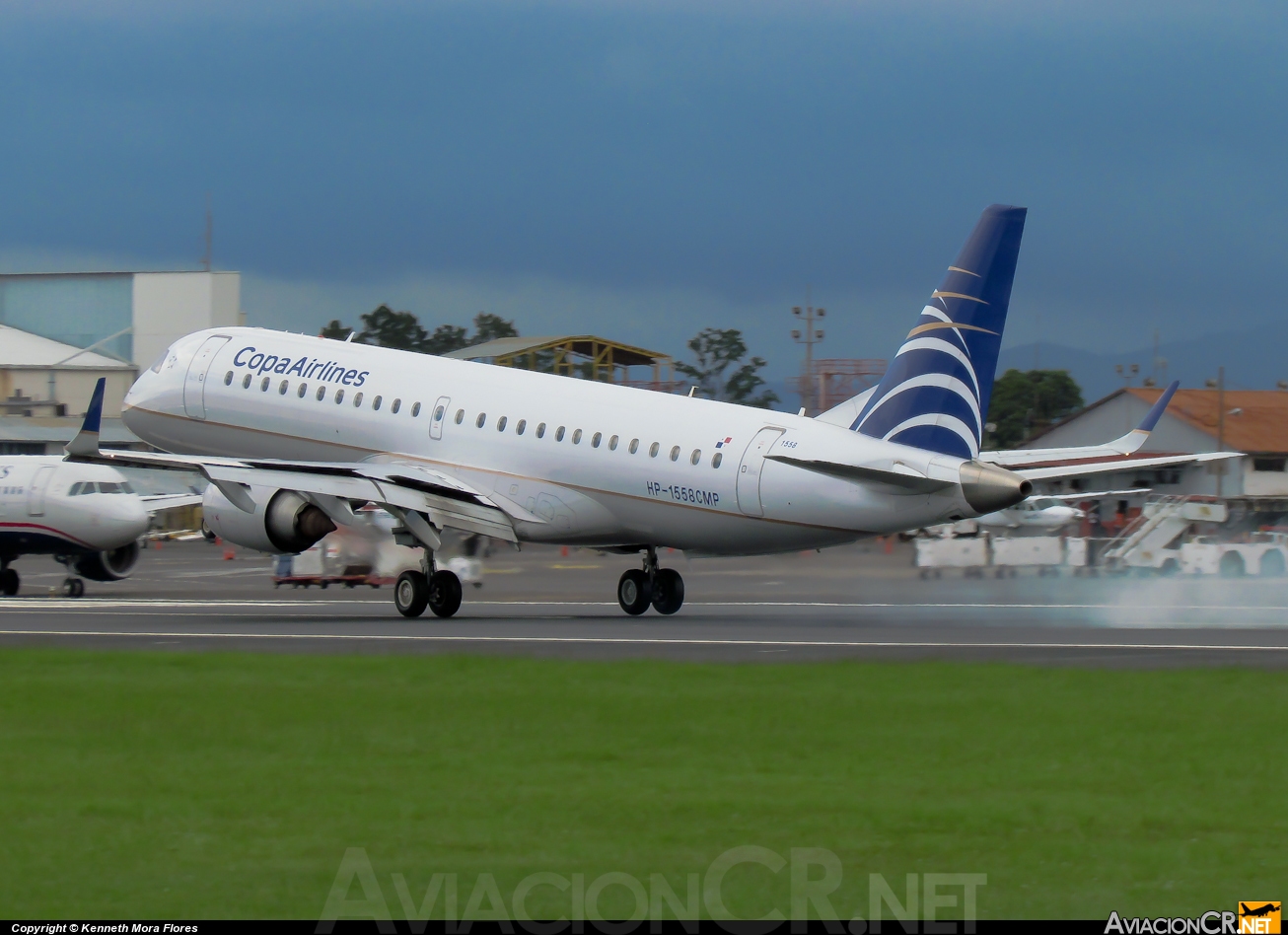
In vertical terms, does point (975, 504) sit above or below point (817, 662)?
above

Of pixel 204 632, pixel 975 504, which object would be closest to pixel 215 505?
pixel 204 632

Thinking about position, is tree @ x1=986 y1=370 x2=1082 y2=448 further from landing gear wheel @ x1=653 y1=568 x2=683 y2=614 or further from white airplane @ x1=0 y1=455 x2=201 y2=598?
landing gear wheel @ x1=653 y1=568 x2=683 y2=614

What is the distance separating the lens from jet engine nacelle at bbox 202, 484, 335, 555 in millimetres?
29344

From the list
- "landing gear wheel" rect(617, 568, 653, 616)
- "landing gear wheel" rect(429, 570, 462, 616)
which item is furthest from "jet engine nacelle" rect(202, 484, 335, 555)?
"landing gear wheel" rect(617, 568, 653, 616)

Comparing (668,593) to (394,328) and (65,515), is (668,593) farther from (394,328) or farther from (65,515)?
(394,328)

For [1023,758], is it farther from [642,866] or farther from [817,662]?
[817,662]

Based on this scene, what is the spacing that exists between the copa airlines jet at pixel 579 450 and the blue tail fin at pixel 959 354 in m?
0.03

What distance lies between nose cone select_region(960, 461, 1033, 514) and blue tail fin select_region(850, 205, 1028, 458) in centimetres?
67

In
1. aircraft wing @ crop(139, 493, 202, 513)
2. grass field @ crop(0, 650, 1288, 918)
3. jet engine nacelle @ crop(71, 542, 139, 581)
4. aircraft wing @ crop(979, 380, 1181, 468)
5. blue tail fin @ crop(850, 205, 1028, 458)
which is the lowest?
grass field @ crop(0, 650, 1288, 918)

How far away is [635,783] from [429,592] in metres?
18.9

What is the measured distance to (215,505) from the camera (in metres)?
30.1

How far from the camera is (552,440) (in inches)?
1190

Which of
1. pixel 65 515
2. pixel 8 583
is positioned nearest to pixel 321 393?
pixel 65 515

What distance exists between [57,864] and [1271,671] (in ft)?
48.8
